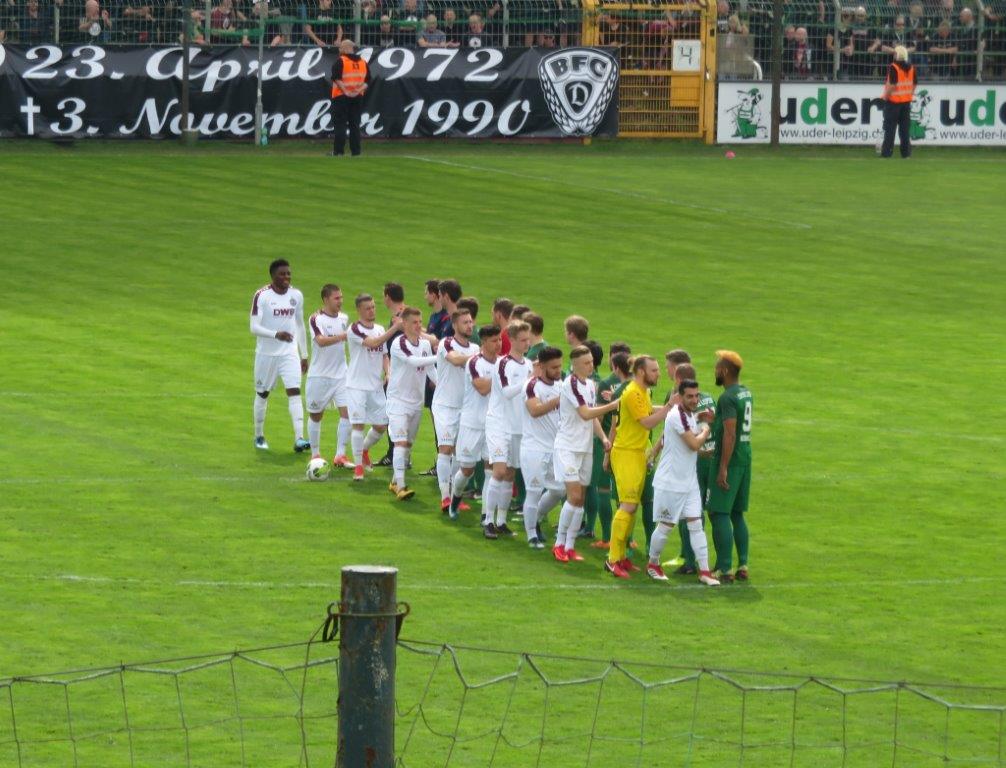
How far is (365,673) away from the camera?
6277mm

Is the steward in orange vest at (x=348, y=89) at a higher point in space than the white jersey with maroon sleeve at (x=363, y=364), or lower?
higher

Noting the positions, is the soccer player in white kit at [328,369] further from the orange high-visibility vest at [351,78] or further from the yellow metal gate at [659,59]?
the yellow metal gate at [659,59]

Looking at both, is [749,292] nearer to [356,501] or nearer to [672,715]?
[356,501]

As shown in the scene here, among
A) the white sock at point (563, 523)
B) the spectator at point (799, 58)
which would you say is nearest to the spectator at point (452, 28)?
the spectator at point (799, 58)

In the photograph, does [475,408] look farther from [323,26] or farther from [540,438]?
[323,26]

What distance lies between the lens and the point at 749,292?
30266 mm

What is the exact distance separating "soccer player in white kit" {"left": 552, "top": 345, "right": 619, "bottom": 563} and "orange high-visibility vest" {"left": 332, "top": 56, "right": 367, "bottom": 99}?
22.7 metres

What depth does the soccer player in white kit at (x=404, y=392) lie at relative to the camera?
60.5ft

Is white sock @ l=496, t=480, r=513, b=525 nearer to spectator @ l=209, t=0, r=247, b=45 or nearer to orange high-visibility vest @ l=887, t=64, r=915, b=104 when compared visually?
spectator @ l=209, t=0, r=247, b=45

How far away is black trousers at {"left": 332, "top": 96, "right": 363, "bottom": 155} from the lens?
3831 cm

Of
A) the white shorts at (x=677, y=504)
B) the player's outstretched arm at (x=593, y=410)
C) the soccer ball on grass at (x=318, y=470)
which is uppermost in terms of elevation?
the player's outstretched arm at (x=593, y=410)

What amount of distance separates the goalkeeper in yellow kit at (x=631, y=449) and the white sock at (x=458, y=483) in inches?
83.4

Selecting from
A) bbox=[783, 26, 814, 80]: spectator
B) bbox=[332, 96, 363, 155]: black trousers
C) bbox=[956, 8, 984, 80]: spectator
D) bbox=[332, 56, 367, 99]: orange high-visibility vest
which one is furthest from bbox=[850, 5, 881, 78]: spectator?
bbox=[332, 56, 367, 99]: orange high-visibility vest

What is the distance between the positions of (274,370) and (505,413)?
4581 mm
